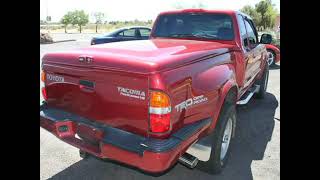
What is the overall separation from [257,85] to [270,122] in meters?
1.20

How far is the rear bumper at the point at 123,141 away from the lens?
8.98 ft

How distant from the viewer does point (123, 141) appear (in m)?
2.90

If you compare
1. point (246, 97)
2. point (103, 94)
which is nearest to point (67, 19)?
point (246, 97)

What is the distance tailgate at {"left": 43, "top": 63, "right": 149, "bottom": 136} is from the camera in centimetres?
284

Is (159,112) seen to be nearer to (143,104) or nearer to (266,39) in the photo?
(143,104)

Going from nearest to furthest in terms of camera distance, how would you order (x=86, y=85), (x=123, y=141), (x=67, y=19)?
(x=123, y=141), (x=86, y=85), (x=67, y=19)

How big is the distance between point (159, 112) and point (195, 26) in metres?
2.64

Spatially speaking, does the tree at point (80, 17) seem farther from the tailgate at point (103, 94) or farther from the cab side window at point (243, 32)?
the tailgate at point (103, 94)

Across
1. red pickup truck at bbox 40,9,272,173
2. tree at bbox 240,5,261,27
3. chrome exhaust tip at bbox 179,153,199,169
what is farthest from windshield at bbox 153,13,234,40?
tree at bbox 240,5,261,27

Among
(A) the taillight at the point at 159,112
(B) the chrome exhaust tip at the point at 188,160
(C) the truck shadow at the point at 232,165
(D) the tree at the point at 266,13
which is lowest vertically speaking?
(C) the truck shadow at the point at 232,165

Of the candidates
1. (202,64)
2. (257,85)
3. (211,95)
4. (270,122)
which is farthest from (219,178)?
(257,85)

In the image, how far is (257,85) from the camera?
6949mm

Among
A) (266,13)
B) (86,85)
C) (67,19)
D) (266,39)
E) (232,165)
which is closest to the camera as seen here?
(86,85)

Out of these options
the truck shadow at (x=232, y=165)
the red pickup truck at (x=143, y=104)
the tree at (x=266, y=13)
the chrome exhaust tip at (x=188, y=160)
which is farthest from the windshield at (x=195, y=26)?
the tree at (x=266, y=13)
